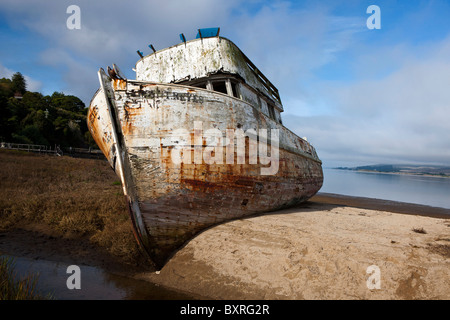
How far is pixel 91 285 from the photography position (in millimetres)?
3441

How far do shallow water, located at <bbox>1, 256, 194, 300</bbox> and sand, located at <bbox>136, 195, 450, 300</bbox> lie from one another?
9.0 inches

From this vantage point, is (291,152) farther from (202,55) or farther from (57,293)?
(57,293)

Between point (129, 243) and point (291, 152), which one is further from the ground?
point (291, 152)

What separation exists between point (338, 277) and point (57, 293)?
407cm

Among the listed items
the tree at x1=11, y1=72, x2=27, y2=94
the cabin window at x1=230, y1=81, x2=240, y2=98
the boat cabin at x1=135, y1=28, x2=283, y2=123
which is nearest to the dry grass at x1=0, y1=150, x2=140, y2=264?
the boat cabin at x1=135, y1=28, x2=283, y2=123

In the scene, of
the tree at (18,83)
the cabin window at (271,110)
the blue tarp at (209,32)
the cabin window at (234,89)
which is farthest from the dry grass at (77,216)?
the tree at (18,83)

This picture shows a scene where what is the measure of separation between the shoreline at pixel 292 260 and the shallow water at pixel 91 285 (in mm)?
176

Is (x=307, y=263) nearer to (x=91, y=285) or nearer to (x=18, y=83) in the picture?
(x=91, y=285)

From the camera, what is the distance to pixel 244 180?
450cm

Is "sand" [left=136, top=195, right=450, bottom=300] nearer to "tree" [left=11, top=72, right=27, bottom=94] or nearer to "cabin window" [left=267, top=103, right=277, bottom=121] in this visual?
"cabin window" [left=267, top=103, right=277, bottom=121]

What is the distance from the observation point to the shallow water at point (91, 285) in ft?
10.3
